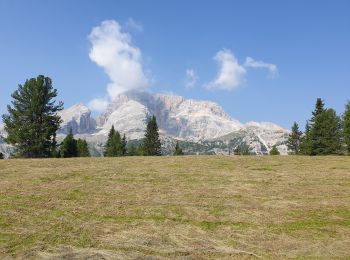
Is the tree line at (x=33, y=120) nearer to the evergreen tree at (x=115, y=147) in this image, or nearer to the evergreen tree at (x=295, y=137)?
the evergreen tree at (x=115, y=147)

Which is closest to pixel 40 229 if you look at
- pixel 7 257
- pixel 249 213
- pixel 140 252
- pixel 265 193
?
pixel 7 257

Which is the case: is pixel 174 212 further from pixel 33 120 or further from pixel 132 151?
pixel 132 151

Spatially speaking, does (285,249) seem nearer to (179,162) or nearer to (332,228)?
(332,228)

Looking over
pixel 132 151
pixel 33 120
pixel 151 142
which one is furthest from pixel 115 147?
pixel 33 120

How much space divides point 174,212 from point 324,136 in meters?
73.8

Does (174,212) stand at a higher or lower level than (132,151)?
lower

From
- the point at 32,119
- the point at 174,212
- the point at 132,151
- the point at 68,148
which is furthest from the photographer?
the point at 132,151

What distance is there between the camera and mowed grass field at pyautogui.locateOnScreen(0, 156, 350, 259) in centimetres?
2158

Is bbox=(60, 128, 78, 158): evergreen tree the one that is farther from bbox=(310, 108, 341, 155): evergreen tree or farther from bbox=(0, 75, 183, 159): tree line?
bbox=(310, 108, 341, 155): evergreen tree

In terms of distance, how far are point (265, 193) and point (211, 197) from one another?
16.1ft

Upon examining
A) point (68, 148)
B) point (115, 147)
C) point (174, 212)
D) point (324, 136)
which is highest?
point (324, 136)

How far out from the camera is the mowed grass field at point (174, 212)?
2158 cm

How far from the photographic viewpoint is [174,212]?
2839 cm

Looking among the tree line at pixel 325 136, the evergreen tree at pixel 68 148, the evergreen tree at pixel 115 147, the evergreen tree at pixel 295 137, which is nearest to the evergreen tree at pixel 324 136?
the tree line at pixel 325 136
